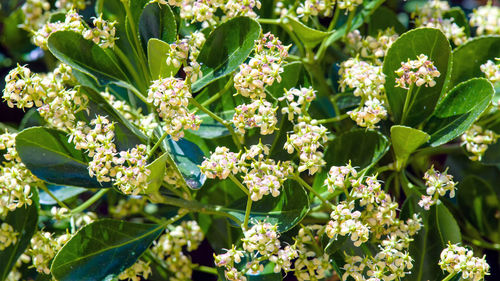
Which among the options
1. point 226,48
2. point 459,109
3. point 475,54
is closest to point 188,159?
point 226,48

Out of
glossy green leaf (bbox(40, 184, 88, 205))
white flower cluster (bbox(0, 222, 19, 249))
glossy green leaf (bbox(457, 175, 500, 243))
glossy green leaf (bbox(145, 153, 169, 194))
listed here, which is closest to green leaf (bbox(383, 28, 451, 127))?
glossy green leaf (bbox(457, 175, 500, 243))

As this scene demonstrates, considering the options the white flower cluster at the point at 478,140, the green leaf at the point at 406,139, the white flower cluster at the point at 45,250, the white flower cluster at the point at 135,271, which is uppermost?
the green leaf at the point at 406,139

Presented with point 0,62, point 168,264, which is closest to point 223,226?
point 168,264

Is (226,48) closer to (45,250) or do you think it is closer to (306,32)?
(306,32)

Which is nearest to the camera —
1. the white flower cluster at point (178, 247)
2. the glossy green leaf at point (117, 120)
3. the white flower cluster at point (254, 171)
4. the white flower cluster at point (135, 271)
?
the white flower cluster at point (254, 171)

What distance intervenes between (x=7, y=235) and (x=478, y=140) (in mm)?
1019

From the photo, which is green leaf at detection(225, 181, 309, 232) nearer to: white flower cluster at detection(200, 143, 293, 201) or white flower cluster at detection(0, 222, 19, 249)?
white flower cluster at detection(200, 143, 293, 201)

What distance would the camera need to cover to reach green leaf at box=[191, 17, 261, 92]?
3.72 feet

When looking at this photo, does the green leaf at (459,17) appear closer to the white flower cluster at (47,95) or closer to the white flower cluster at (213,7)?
the white flower cluster at (213,7)

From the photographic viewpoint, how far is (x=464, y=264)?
1084 mm

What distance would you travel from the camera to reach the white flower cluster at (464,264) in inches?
42.6

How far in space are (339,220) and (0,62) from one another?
4.48 feet

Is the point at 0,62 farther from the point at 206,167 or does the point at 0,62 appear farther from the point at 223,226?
the point at 206,167

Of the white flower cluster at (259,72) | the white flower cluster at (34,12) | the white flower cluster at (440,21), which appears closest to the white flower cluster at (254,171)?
the white flower cluster at (259,72)
